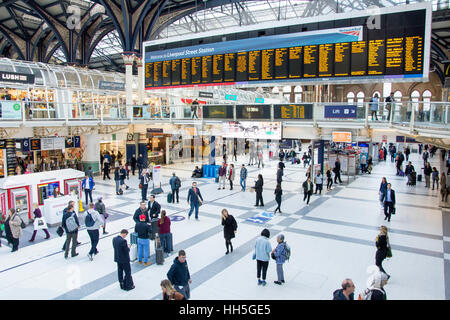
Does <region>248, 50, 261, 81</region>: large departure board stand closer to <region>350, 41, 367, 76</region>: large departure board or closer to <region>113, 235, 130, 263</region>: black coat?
<region>350, 41, 367, 76</region>: large departure board

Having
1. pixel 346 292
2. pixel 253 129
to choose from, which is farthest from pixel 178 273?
pixel 253 129

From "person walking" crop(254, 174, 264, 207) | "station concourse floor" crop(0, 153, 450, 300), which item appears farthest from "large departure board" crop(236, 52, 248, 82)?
"station concourse floor" crop(0, 153, 450, 300)

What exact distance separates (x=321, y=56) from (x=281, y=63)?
6.98 feet

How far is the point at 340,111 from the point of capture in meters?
17.2

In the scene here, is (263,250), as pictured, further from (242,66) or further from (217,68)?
(217,68)

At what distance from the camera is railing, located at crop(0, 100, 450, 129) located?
12.7 meters

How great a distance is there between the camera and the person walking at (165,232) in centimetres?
1000

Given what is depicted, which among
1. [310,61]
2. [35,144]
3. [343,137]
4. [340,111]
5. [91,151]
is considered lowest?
[91,151]

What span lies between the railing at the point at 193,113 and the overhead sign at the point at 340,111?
49 millimetres

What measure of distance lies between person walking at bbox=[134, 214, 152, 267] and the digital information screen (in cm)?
1172

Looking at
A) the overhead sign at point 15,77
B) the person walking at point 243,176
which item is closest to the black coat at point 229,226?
the person walking at point 243,176

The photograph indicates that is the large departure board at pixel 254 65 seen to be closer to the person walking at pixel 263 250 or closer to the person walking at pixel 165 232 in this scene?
the person walking at pixel 165 232
